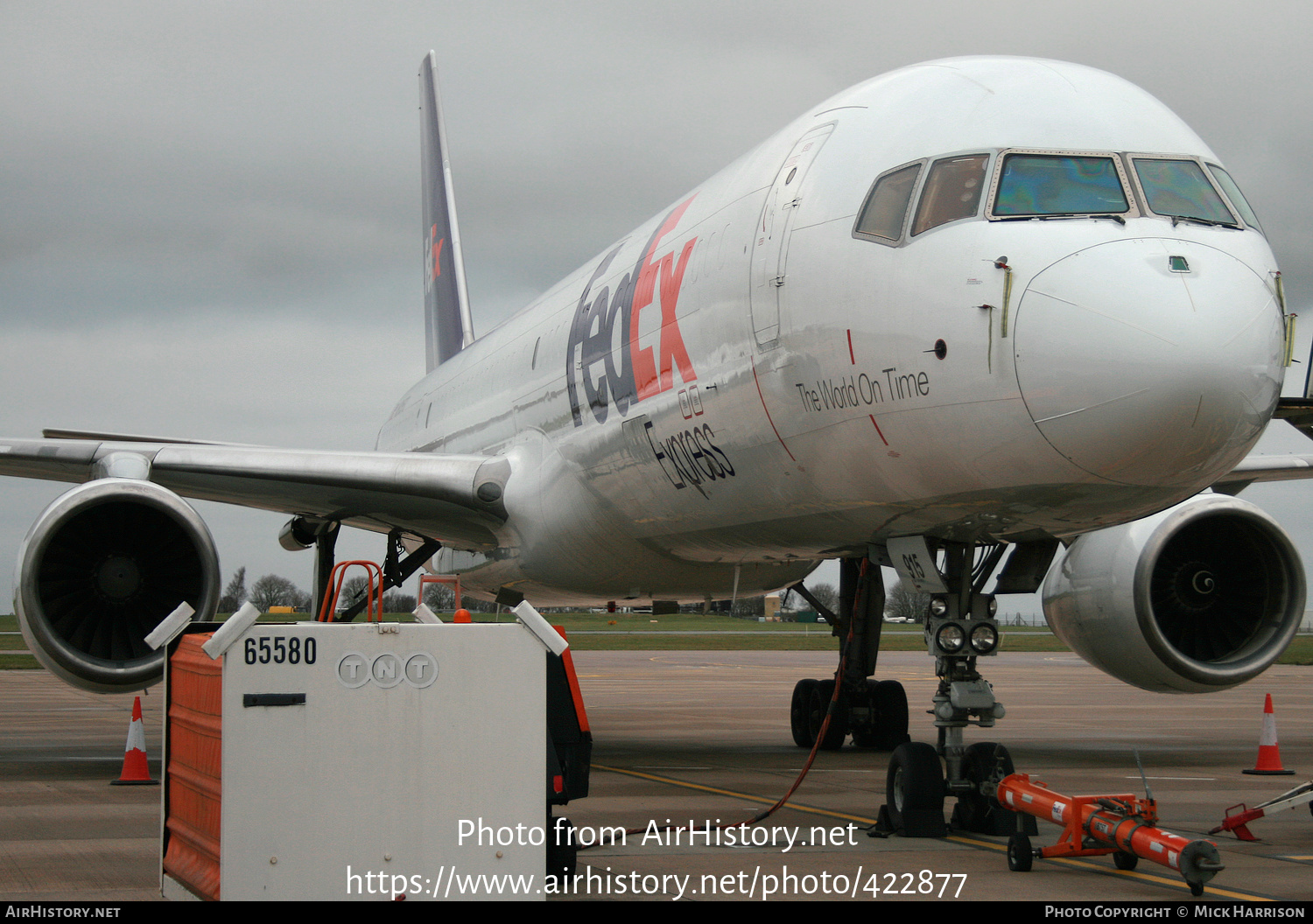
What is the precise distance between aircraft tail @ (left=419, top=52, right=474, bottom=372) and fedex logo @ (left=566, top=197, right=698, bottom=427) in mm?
8962

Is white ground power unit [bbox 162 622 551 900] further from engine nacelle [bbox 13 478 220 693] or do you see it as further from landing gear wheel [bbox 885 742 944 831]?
engine nacelle [bbox 13 478 220 693]

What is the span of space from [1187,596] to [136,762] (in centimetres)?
846

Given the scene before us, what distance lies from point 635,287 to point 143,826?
16.1 feet

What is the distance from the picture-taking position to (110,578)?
10633 mm

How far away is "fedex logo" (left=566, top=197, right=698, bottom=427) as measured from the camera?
8.88 metres

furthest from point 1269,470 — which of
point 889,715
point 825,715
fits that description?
point 825,715

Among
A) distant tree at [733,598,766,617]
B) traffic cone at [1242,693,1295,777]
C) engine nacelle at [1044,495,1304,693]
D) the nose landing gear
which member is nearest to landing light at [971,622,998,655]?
the nose landing gear

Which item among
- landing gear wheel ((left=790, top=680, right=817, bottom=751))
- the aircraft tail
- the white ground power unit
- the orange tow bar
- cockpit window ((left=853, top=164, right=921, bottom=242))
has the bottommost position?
landing gear wheel ((left=790, top=680, right=817, bottom=751))

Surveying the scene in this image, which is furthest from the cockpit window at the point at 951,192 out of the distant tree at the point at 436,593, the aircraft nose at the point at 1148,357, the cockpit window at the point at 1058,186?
the distant tree at the point at 436,593

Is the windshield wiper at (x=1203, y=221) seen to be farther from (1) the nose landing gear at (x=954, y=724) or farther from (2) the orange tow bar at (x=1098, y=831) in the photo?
(2) the orange tow bar at (x=1098, y=831)

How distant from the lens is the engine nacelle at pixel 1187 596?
1024cm

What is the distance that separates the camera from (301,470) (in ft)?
39.4

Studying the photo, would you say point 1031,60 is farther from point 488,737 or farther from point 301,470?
point 301,470

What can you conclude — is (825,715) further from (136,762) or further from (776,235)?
(776,235)
